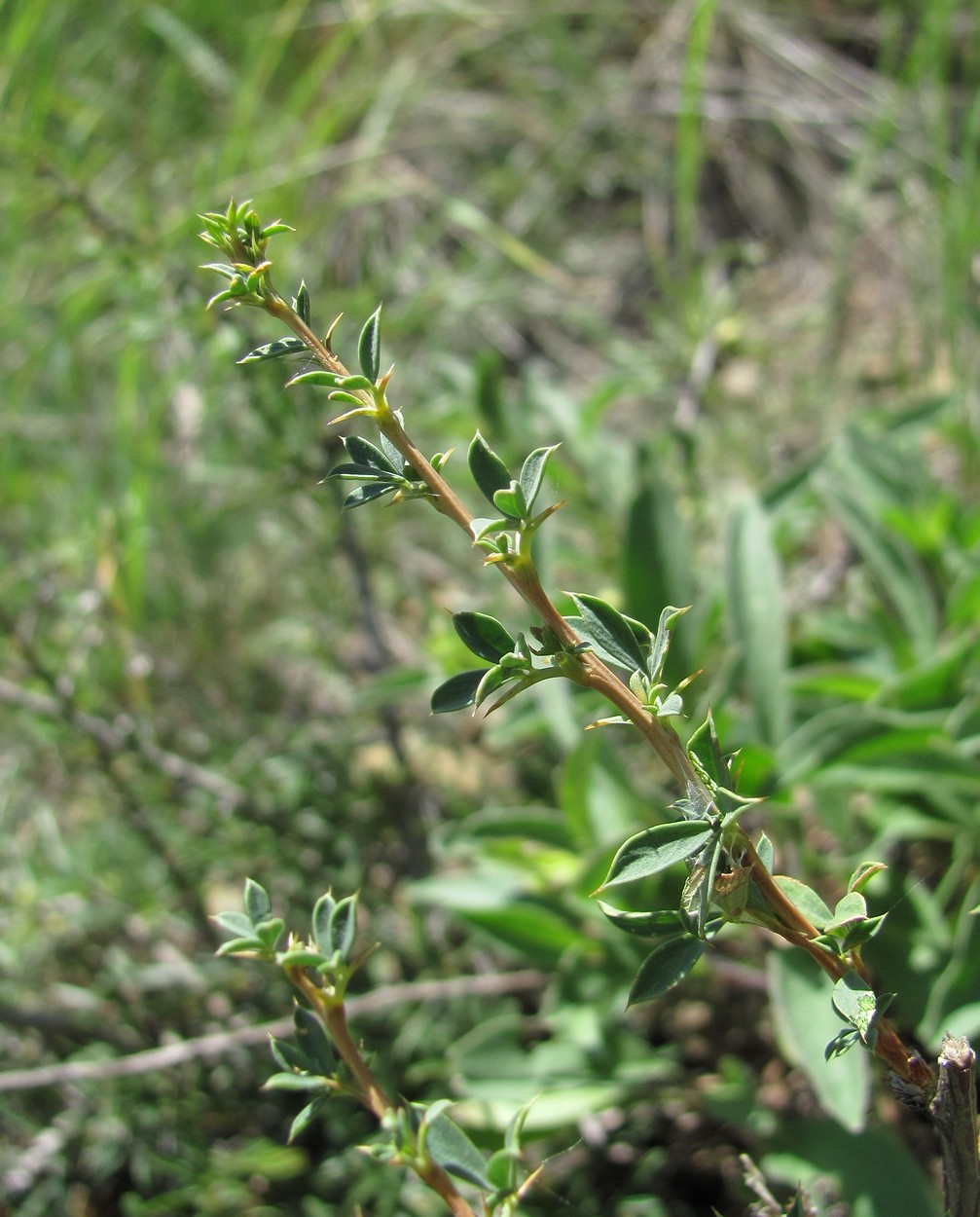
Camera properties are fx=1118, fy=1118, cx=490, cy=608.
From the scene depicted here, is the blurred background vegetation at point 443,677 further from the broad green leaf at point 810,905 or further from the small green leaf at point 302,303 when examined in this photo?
the small green leaf at point 302,303

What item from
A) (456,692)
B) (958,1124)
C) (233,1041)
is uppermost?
(456,692)

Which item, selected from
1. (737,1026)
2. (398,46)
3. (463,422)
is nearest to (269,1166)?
(737,1026)

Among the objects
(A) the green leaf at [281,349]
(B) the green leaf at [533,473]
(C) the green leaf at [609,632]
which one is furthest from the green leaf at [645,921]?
(A) the green leaf at [281,349]

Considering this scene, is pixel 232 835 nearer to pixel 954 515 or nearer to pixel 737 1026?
pixel 737 1026

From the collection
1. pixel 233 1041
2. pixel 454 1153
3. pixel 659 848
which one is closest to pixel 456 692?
pixel 659 848

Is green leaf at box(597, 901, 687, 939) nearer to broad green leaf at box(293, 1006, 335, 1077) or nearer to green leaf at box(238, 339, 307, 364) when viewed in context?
broad green leaf at box(293, 1006, 335, 1077)

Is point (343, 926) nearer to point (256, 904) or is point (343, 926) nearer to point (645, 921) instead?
point (256, 904)
